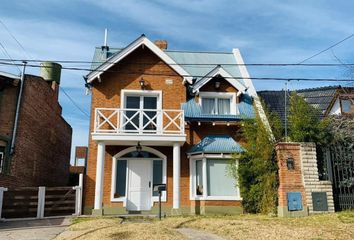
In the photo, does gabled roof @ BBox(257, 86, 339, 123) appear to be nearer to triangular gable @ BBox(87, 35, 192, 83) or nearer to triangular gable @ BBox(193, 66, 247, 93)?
triangular gable @ BBox(193, 66, 247, 93)

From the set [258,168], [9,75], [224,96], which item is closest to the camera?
[258,168]

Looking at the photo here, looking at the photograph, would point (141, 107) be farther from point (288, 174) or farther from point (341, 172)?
point (341, 172)

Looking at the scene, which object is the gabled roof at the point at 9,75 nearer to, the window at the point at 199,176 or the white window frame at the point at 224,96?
the white window frame at the point at 224,96

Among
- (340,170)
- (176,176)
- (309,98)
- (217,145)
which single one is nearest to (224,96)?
(217,145)

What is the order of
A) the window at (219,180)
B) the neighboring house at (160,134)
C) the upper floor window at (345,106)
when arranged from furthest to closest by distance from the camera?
the upper floor window at (345,106) → the window at (219,180) → the neighboring house at (160,134)

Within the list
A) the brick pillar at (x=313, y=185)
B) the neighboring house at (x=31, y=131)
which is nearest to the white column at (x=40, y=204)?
the neighboring house at (x=31, y=131)

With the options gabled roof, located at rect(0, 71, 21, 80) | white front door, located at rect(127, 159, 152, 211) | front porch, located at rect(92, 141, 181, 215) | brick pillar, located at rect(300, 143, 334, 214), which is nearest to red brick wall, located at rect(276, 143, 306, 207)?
brick pillar, located at rect(300, 143, 334, 214)

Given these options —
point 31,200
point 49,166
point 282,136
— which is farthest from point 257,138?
point 49,166

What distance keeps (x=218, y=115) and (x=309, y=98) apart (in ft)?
26.4

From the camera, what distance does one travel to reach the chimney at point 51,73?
859 inches

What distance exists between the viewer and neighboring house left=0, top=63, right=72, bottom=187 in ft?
48.9

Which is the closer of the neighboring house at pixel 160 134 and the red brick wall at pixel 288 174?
the red brick wall at pixel 288 174

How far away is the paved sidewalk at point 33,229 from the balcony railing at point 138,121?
4084mm

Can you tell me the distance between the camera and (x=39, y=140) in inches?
711
